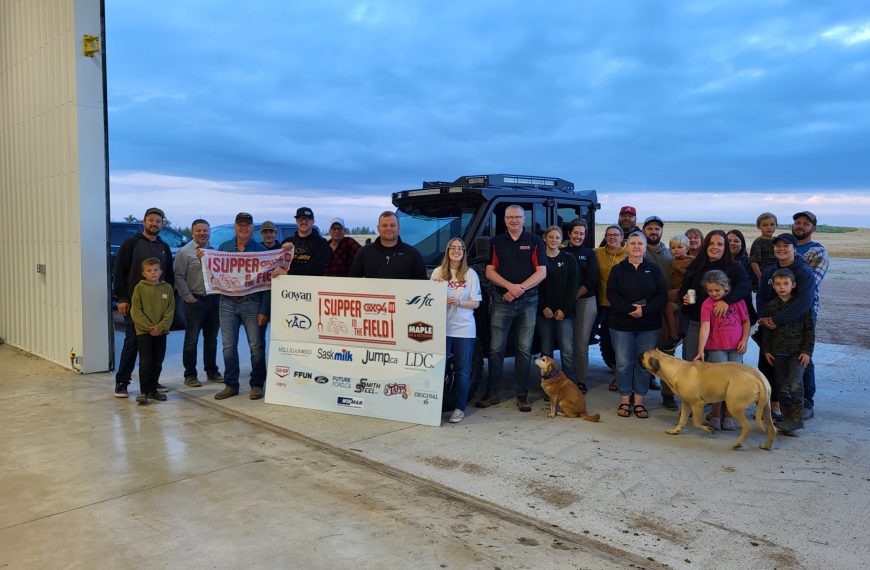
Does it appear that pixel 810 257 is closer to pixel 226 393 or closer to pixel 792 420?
pixel 792 420

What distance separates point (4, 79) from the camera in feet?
29.0

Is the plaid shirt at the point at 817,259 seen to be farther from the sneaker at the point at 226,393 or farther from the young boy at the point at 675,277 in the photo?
the sneaker at the point at 226,393

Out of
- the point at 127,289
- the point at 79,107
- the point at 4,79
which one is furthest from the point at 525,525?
the point at 4,79

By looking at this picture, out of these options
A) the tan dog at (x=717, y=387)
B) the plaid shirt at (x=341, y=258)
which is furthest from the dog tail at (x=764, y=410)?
the plaid shirt at (x=341, y=258)

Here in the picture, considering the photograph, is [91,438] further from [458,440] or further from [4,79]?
[4,79]

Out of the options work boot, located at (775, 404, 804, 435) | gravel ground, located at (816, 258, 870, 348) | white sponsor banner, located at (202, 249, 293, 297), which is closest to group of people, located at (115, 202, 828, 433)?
work boot, located at (775, 404, 804, 435)

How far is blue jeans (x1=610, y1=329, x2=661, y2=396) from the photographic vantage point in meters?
5.64

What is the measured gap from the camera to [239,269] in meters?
6.29

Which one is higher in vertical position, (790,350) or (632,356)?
(790,350)

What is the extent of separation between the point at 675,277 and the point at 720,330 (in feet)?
3.54

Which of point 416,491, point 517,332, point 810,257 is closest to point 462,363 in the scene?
point 517,332

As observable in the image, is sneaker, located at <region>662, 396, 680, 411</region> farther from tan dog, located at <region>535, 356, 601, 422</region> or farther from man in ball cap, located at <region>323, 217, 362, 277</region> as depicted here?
man in ball cap, located at <region>323, 217, 362, 277</region>

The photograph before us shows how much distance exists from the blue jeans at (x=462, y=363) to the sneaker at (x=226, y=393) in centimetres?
242

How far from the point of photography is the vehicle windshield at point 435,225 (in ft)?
20.5
